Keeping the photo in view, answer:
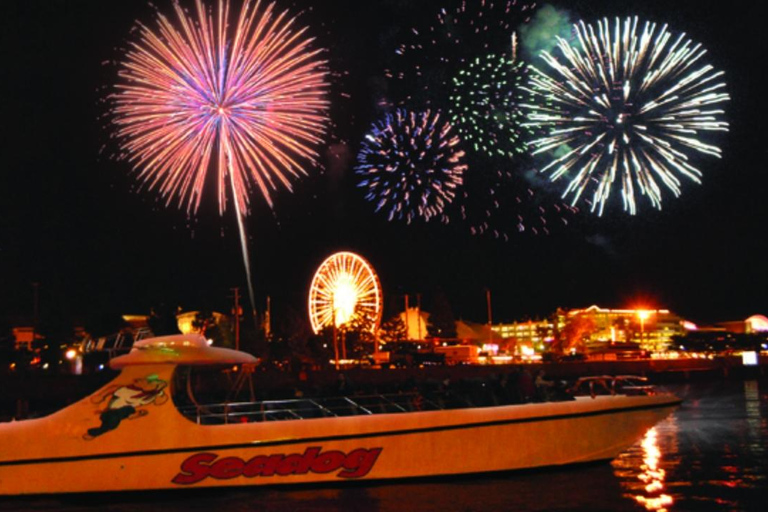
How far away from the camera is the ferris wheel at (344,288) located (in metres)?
58.4

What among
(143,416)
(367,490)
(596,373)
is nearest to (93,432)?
(143,416)

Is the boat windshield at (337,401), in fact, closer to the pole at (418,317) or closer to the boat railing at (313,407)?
the boat railing at (313,407)

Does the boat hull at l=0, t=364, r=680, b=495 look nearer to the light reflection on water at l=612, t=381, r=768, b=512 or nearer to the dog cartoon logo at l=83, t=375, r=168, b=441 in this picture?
the dog cartoon logo at l=83, t=375, r=168, b=441

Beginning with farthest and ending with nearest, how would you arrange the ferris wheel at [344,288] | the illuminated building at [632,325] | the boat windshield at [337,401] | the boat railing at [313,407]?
the illuminated building at [632,325]
the ferris wheel at [344,288]
the boat windshield at [337,401]
the boat railing at [313,407]

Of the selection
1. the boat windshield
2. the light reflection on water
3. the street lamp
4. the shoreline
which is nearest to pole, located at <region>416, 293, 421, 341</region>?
the shoreline

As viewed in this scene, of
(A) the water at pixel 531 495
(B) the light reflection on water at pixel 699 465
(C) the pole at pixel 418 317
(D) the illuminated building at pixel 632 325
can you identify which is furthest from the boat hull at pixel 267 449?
(D) the illuminated building at pixel 632 325

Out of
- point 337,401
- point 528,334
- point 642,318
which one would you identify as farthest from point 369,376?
point 528,334

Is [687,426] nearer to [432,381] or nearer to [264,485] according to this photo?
[432,381]

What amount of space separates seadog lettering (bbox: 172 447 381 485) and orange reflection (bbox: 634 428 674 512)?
4.15 m

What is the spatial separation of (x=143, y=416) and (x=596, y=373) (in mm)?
42678

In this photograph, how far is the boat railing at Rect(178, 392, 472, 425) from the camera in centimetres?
1267

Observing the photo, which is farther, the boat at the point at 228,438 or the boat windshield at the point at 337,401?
the boat windshield at the point at 337,401

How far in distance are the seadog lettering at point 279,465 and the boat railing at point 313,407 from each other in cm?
67

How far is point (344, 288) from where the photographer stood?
59844mm
